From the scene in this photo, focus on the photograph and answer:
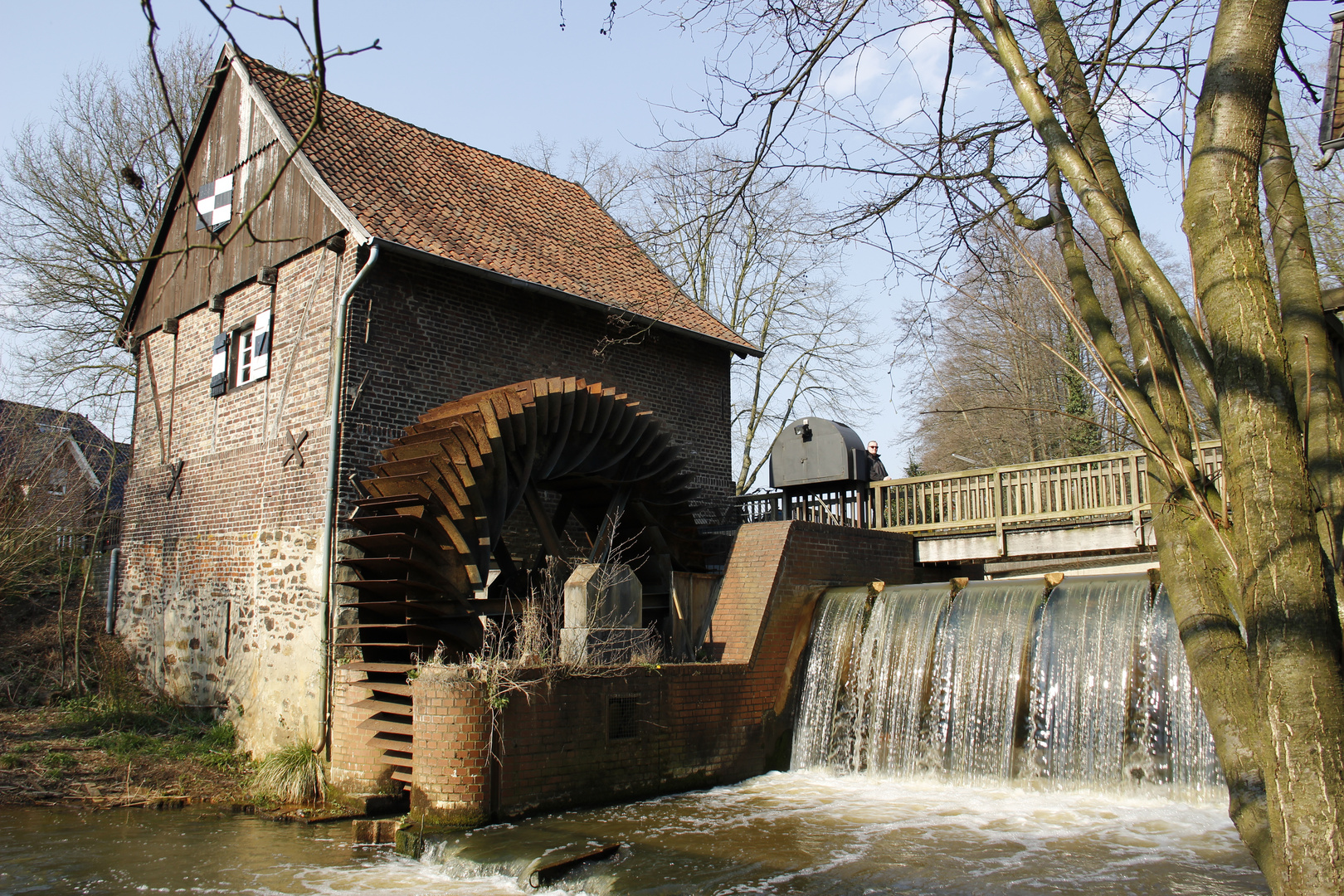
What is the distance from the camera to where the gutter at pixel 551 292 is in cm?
968

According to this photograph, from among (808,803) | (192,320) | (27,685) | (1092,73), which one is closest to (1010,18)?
(1092,73)

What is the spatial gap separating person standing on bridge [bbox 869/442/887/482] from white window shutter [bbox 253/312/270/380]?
294 inches

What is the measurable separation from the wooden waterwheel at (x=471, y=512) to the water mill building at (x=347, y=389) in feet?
0.12

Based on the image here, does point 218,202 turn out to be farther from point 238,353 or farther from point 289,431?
point 289,431

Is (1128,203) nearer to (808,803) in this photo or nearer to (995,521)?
(808,803)

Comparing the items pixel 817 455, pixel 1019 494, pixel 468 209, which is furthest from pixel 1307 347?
pixel 468 209

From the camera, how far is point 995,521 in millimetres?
11562

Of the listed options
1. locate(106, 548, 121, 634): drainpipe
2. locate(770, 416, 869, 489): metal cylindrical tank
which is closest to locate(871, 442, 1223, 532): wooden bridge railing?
locate(770, 416, 869, 489): metal cylindrical tank

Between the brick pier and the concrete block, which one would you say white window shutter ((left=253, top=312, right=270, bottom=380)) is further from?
the concrete block

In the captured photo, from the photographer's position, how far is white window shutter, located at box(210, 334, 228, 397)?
11316 millimetres

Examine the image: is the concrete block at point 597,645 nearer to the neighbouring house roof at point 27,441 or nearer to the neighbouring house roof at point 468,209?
the neighbouring house roof at point 468,209

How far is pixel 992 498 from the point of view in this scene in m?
11.7

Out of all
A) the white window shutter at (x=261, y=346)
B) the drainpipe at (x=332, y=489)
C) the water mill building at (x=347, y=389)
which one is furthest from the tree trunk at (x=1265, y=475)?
the white window shutter at (x=261, y=346)

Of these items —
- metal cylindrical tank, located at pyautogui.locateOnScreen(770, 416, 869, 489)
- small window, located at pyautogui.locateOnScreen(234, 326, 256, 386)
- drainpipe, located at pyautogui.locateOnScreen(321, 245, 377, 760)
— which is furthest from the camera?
metal cylindrical tank, located at pyautogui.locateOnScreen(770, 416, 869, 489)
